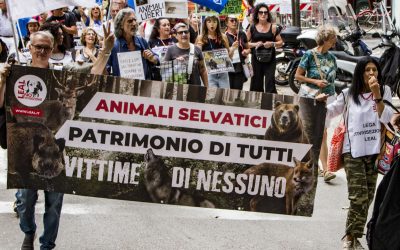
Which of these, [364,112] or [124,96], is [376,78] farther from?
[124,96]

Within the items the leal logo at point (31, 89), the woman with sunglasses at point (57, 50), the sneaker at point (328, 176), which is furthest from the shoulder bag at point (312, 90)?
the leal logo at point (31, 89)

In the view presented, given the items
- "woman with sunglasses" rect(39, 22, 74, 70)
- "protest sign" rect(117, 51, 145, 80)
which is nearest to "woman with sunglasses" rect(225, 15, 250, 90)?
"protest sign" rect(117, 51, 145, 80)

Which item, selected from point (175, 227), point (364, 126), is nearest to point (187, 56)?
point (175, 227)

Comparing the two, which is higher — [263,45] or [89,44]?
[89,44]

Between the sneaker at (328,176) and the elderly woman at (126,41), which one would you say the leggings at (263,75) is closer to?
the sneaker at (328,176)

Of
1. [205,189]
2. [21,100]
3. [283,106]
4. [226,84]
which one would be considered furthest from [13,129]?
[226,84]

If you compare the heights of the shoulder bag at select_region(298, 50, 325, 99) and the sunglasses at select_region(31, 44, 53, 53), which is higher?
the sunglasses at select_region(31, 44, 53, 53)

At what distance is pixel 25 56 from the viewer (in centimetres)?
1017

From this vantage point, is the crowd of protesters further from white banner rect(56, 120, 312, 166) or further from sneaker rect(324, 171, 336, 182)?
white banner rect(56, 120, 312, 166)

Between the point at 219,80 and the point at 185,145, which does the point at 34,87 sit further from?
the point at 219,80

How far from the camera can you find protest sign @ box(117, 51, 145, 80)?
8.15m

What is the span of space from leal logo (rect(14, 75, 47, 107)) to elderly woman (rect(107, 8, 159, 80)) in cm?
225

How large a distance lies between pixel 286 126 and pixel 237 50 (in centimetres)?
623

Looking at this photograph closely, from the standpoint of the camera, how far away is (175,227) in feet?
24.8
